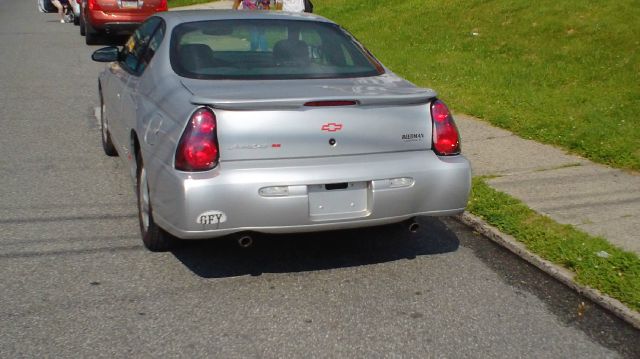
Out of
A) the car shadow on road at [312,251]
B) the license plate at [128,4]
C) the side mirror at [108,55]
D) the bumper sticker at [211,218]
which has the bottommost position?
the license plate at [128,4]

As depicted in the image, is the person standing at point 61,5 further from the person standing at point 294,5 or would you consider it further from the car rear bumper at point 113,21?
the person standing at point 294,5

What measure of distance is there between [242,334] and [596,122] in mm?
5459

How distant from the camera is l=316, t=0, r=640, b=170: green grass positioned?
8.38 metres

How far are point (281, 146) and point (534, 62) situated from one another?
764 cm

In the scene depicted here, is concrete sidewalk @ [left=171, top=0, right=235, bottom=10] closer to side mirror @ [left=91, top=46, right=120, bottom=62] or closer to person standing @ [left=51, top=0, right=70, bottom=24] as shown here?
person standing @ [left=51, top=0, right=70, bottom=24]

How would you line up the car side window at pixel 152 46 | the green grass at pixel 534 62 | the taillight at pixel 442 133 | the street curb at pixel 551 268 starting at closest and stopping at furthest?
1. the street curb at pixel 551 268
2. the taillight at pixel 442 133
3. the car side window at pixel 152 46
4. the green grass at pixel 534 62

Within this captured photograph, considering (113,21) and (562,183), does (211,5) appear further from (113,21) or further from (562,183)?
(562,183)

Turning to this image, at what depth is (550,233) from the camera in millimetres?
5453

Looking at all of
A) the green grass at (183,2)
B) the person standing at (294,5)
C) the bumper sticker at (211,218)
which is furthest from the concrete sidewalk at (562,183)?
the green grass at (183,2)

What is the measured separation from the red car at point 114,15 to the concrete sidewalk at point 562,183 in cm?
1151

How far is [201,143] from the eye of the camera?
176 inches

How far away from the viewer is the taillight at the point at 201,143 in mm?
4477

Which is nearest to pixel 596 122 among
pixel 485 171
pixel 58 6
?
pixel 485 171

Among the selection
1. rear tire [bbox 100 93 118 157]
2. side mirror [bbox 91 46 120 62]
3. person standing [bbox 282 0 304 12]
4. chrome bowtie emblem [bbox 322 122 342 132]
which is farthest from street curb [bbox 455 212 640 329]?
person standing [bbox 282 0 304 12]
